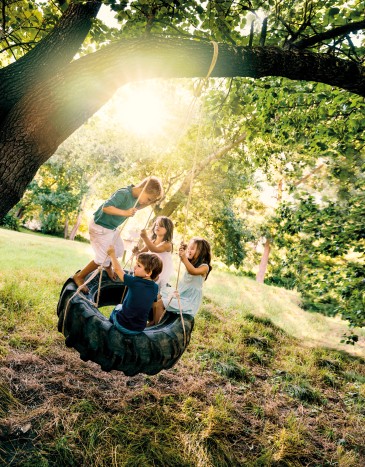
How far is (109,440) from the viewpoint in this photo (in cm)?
271

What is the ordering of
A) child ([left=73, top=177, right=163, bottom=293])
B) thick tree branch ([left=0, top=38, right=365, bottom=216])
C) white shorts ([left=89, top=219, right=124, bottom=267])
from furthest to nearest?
white shorts ([left=89, top=219, right=124, bottom=267])
child ([left=73, top=177, right=163, bottom=293])
thick tree branch ([left=0, top=38, right=365, bottom=216])

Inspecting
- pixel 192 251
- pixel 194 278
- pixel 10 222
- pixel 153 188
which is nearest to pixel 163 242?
pixel 192 251

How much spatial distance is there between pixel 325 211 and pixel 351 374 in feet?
10.5

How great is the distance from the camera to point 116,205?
315 cm

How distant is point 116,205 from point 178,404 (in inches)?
95.2

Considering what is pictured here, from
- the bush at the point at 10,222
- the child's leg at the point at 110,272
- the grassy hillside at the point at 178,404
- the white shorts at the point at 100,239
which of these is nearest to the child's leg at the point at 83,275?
the white shorts at the point at 100,239

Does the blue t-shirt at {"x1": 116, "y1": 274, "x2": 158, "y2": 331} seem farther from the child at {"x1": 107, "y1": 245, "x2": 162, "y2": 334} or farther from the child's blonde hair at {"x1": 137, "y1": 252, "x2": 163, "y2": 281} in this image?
the child's blonde hair at {"x1": 137, "y1": 252, "x2": 163, "y2": 281}

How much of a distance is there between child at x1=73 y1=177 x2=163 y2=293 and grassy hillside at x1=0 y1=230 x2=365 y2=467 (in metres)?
1.23

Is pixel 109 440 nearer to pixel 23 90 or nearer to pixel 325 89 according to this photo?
pixel 23 90

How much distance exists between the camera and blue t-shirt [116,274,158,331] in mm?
2643

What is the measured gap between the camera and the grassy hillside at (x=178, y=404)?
8.71ft

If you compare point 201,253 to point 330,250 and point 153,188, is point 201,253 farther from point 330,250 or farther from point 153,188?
point 330,250

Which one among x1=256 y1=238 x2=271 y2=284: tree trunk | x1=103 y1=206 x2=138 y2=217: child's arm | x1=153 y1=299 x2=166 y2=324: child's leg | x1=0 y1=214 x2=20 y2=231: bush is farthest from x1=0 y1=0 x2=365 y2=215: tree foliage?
x1=0 y1=214 x2=20 y2=231: bush

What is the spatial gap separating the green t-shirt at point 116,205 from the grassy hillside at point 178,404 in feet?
6.02
